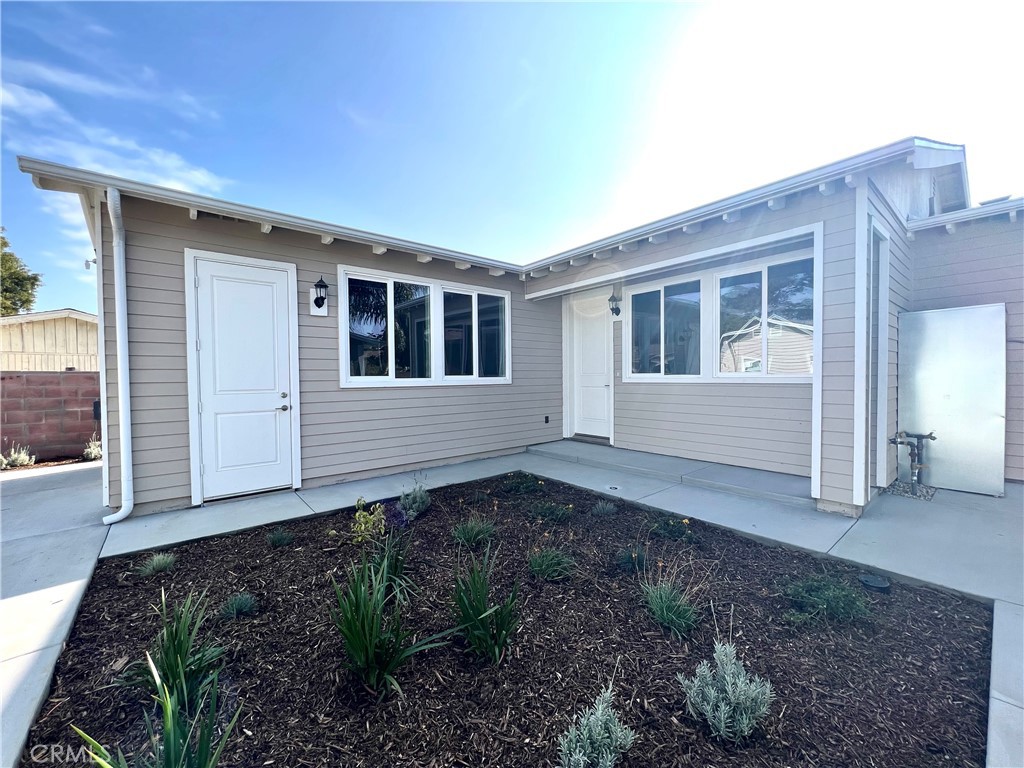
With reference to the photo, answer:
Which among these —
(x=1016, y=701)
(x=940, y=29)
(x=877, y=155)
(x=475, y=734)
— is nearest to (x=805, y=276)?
(x=877, y=155)

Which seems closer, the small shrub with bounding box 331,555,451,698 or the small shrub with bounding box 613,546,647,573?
the small shrub with bounding box 331,555,451,698

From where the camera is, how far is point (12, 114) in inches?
222

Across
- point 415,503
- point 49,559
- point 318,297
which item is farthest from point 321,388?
point 49,559

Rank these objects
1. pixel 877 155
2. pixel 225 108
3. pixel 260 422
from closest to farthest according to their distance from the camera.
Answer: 1. pixel 877 155
2. pixel 260 422
3. pixel 225 108

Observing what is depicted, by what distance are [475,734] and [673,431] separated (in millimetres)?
5096

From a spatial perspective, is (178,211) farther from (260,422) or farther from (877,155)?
(877,155)

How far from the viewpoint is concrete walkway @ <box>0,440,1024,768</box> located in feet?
6.73

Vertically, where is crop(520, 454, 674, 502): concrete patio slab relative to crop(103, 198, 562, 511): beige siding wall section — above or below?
below

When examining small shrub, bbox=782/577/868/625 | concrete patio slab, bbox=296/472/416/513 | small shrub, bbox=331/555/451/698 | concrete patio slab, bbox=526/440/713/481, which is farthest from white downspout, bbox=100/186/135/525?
small shrub, bbox=782/577/868/625

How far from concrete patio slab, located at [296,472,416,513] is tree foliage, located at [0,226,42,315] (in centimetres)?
2004

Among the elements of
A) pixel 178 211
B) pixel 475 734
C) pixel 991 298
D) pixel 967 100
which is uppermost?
pixel 967 100

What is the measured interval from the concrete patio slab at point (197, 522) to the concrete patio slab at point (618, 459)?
3686 mm

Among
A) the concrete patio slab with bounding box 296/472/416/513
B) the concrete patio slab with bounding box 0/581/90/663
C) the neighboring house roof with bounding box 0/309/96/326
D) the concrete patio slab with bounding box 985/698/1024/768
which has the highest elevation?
the neighboring house roof with bounding box 0/309/96/326

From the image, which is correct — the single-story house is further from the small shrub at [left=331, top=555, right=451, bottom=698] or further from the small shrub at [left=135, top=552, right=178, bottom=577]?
the small shrub at [left=331, top=555, right=451, bottom=698]
